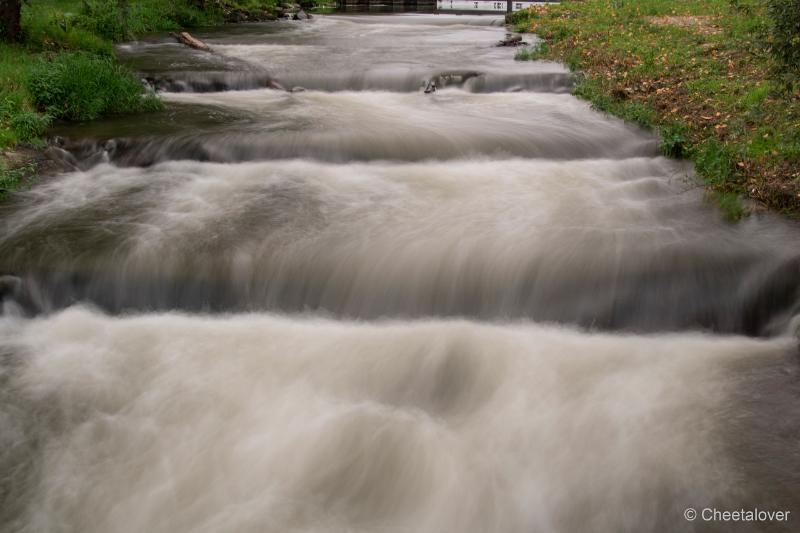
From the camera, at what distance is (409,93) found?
12.7 m

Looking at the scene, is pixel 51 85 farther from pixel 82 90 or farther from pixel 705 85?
pixel 705 85

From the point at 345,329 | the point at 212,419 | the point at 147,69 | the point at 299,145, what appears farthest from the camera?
the point at 147,69

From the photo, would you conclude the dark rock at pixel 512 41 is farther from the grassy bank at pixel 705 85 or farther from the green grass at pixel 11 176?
the green grass at pixel 11 176

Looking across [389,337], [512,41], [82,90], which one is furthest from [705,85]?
[82,90]

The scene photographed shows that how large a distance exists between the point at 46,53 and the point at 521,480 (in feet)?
38.9

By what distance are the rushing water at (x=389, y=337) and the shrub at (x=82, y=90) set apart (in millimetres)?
735

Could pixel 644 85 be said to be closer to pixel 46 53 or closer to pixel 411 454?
pixel 411 454

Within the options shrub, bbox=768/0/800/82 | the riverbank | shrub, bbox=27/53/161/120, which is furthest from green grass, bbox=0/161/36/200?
shrub, bbox=768/0/800/82

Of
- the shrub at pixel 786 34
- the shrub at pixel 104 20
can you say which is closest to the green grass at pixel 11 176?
the shrub at pixel 786 34

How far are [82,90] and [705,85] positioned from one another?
31.6 ft

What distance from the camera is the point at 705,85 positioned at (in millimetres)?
9969

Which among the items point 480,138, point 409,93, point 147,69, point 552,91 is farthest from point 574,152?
point 147,69

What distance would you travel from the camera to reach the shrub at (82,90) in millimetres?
9914

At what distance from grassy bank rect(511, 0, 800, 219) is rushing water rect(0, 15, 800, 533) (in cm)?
50
